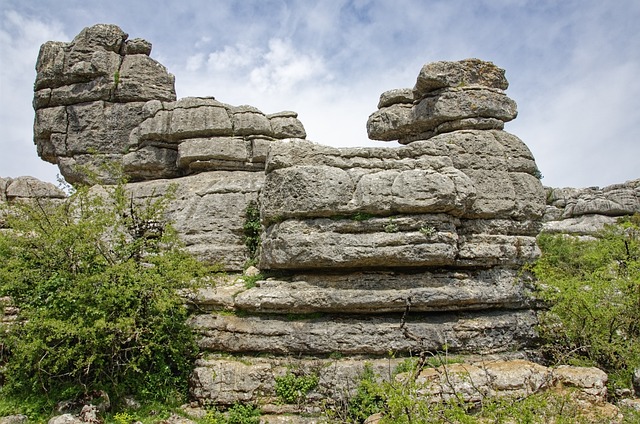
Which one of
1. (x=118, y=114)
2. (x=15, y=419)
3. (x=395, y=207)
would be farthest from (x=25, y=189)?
(x=395, y=207)

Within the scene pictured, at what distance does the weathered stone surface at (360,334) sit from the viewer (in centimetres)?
895

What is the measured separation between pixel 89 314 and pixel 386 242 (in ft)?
18.7

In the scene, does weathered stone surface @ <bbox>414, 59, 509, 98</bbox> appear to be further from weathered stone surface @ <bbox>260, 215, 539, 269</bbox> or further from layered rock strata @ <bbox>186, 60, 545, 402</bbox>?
weathered stone surface @ <bbox>260, 215, 539, 269</bbox>

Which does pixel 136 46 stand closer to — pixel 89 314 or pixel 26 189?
pixel 26 189

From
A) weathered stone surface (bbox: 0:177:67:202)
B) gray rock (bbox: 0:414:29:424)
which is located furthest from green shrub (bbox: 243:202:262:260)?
weathered stone surface (bbox: 0:177:67:202)

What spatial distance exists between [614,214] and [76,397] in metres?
33.5

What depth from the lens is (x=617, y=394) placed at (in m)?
8.27

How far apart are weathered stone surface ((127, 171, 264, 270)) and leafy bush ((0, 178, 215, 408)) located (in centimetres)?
219

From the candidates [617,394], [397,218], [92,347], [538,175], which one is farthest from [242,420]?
[538,175]

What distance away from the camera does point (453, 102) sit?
1121 cm

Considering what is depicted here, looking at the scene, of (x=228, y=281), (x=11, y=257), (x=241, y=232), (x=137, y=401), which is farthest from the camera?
(x=241, y=232)

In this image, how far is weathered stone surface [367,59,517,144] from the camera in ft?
36.7

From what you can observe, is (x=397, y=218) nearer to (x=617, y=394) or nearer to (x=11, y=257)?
(x=617, y=394)

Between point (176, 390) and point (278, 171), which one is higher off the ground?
point (278, 171)
